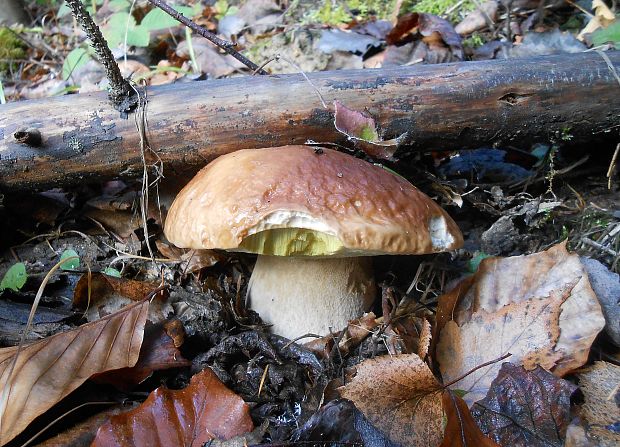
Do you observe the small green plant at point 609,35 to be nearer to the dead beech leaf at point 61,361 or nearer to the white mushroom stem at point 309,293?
the white mushroom stem at point 309,293

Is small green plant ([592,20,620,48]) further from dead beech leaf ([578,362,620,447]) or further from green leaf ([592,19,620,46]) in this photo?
dead beech leaf ([578,362,620,447])

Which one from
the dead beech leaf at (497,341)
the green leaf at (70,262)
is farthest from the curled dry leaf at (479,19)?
the green leaf at (70,262)

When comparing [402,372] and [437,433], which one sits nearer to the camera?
[437,433]

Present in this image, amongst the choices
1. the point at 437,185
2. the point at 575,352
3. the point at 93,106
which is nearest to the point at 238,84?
the point at 93,106

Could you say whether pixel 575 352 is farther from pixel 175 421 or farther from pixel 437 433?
pixel 175 421

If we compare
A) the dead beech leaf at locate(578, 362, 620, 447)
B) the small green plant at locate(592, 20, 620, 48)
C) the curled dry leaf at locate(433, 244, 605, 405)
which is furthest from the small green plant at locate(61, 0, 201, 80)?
the dead beech leaf at locate(578, 362, 620, 447)

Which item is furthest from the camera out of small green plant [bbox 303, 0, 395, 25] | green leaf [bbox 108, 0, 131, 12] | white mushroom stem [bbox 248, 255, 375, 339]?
green leaf [bbox 108, 0, 131, 12]

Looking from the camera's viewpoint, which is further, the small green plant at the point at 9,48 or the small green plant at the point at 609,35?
the small green plant at the point at 9,48
